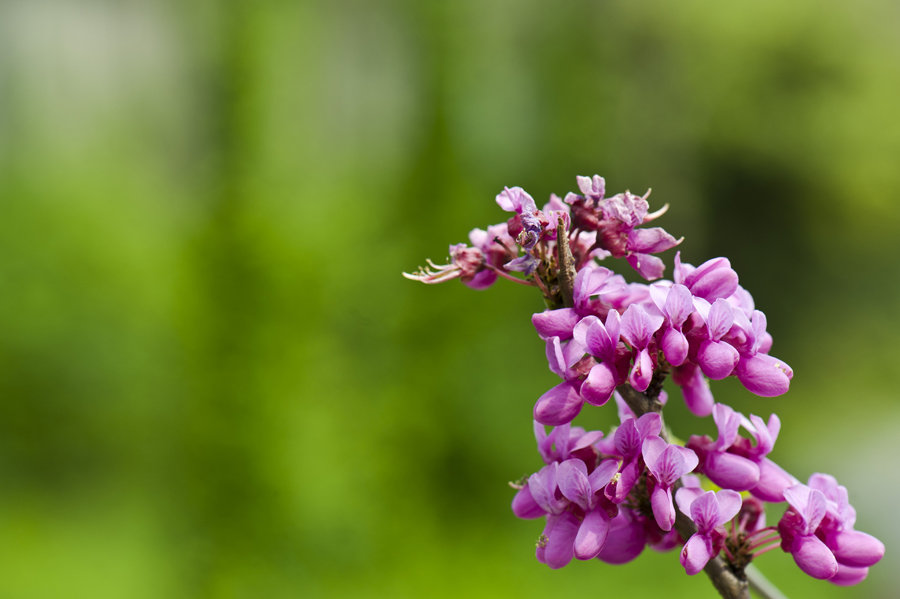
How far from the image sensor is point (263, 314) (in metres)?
2.11

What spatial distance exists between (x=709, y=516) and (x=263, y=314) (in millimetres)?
1862

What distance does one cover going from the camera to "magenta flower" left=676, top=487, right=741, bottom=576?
36 centimetres

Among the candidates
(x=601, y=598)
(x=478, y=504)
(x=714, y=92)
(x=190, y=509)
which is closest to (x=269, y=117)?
(x=190, y=509)

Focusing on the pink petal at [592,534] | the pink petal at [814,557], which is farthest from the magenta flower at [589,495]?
the pink petal at [814,557]

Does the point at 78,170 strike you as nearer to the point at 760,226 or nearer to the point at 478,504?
the point at 478,504

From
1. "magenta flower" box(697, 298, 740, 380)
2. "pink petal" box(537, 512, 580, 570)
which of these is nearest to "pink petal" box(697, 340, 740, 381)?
"magenta flower" box(697, 298, 740, 380)

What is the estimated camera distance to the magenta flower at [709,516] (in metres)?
0.36

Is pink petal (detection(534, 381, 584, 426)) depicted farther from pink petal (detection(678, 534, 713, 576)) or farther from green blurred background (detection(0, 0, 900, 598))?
green blurred background (detection(0, 0, 900, 598))

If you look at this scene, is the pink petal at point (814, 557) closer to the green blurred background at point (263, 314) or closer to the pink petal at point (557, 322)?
the pink petal at point (557, 322)

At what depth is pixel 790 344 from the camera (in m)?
3.82

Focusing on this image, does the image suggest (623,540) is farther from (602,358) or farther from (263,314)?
(263,314)

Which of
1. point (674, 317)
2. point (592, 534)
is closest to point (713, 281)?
point (674, 317)

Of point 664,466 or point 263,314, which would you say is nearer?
point 664,466

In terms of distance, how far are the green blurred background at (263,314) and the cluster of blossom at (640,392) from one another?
1771 millimetres
